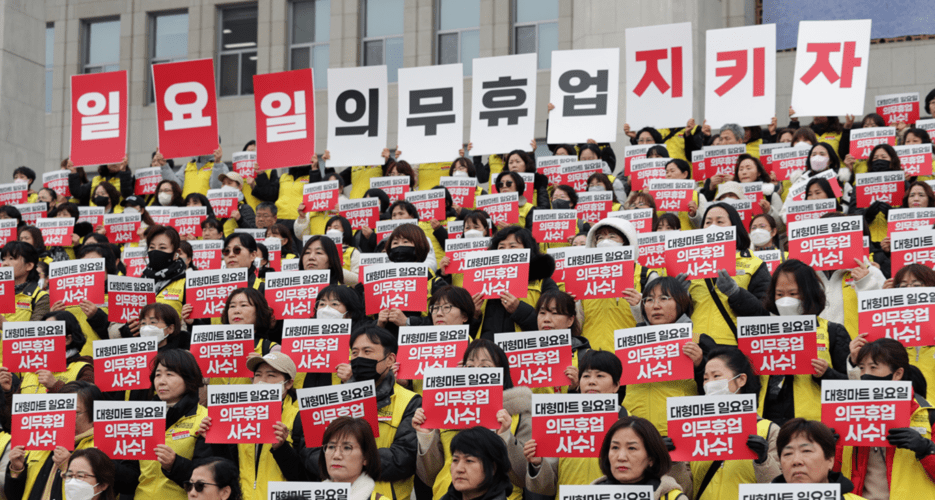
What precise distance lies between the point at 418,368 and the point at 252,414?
1091 millimetres

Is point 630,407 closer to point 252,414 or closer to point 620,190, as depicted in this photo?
point 252,414

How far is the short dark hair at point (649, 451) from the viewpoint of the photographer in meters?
5.15

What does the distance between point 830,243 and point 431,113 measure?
290 inches

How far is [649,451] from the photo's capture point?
16.9ft

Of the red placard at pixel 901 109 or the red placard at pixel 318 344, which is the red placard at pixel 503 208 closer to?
the red placard at pixel 318 344

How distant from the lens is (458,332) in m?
6.92

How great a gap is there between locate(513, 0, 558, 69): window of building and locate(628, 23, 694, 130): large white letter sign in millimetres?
7747

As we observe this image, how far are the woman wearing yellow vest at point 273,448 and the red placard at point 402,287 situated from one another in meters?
1.40

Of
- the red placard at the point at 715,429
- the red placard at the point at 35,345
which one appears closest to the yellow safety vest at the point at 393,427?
the red placard at the point at 715,429

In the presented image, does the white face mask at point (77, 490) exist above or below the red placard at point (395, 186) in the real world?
below

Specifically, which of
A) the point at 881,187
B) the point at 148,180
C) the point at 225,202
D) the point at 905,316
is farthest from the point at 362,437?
the point at 148,180

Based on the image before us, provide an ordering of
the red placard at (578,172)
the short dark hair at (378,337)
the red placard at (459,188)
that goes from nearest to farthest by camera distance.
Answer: the short dark hair at (378,337), the red placard at (459,188), the red placard at (578,172)

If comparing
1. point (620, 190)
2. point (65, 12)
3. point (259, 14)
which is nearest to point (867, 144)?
point (620, 190)

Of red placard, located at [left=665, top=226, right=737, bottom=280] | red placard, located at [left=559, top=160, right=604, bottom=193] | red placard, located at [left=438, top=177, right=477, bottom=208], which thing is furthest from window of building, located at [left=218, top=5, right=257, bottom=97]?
red placard, located at [left=665, top=226, right=737, bottom=280]
